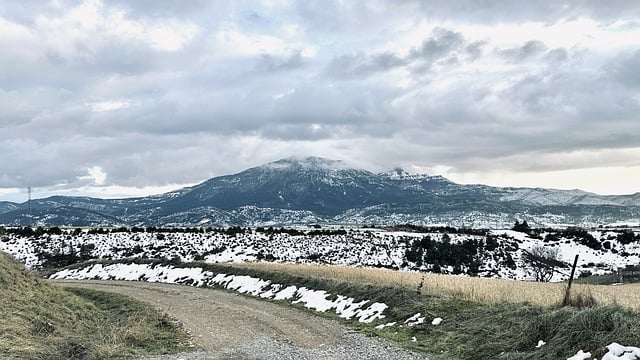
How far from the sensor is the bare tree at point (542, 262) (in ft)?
237

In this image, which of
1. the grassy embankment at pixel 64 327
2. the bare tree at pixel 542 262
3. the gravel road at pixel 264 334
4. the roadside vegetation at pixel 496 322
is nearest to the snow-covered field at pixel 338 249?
the bare tree at pixel 542 262

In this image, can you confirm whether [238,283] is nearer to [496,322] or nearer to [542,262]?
[496,322]

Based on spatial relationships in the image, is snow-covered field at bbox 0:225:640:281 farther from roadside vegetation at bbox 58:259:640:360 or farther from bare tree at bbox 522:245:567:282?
roadside vegetation at bbox 58:259:640:360

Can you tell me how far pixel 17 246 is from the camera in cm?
7981

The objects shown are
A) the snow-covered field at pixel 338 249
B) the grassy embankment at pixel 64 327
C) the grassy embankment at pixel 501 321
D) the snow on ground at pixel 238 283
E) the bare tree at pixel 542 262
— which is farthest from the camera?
the snow-covered field at pixel 338 249

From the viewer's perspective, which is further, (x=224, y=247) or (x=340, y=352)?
(x=224, y=247)

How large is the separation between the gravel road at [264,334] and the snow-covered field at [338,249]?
135ft

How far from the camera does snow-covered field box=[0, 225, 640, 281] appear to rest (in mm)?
73812

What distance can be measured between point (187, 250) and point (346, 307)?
57.0 m

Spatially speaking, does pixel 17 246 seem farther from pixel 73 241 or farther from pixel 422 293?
pixel 422 293

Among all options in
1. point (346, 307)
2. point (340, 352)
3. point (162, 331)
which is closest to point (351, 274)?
point (346, 307)

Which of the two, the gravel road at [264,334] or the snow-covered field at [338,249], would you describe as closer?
the gravel road at [264,334]

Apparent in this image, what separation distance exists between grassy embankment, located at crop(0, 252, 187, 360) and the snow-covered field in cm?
4221

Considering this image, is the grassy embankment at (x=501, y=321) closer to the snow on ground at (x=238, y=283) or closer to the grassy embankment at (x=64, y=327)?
the snow on ground at (x=238, y=283)
